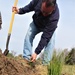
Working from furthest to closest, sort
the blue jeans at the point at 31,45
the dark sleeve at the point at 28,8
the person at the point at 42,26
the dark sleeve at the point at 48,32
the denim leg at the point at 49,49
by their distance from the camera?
the dark sleeve at the point at 28,8 < the blue jeans at the point at 31,45 < the denim leg at the point at 49,49 < the dark sleeve at the point at 48,32 < the person at the point at 42,26

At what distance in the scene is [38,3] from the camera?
7984 mm

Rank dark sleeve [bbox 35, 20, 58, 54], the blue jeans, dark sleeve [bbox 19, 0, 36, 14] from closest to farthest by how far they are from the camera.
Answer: dark sleeve [bbox 35, 20, 58, 54]
the blue jeans
dark sleeve [bbox 19, 0, 36, 14]

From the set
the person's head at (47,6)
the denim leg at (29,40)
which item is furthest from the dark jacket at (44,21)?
the person's head at (47,6)

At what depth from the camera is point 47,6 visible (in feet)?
23.7

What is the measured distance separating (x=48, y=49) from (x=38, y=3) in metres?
1.10

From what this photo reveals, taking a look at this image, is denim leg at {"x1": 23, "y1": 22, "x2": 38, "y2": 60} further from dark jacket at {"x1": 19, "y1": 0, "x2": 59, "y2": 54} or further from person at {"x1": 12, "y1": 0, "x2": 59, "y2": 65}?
dark jacket at {"x1": 19, "y1": 0, "x2": 59, "y2": 54}

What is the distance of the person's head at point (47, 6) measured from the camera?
283 inches

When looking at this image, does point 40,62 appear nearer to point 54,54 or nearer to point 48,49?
point 48,49

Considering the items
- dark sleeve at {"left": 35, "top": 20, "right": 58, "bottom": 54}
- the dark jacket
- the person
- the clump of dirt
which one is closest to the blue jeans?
the person

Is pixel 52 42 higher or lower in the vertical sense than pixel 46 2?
lower

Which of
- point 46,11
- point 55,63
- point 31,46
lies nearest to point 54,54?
point 55,63

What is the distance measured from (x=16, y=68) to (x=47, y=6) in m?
1.44

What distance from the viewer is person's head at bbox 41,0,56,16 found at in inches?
283

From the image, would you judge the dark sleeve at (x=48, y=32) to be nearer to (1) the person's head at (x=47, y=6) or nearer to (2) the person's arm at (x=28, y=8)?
(1) the person's head at (x=47, y=6)
